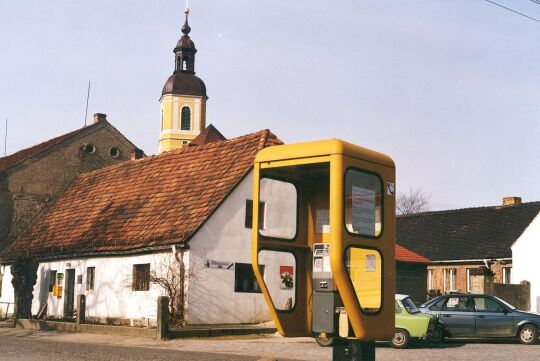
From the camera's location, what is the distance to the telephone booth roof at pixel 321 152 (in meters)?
7.90

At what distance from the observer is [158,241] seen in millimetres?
24406

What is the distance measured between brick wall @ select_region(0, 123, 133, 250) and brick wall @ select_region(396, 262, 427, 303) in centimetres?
1716

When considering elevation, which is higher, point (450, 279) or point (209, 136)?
point (209, 136)

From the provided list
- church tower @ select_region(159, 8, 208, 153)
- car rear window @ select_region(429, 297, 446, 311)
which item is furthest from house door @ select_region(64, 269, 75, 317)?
church tower @ select_region(159, 8, 208, 153)

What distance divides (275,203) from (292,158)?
0.64m

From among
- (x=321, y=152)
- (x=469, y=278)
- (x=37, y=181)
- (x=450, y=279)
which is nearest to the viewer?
(x=321, y=152)

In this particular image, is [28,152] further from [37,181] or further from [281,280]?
[281,280]

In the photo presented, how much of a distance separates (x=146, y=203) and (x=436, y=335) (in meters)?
13.2

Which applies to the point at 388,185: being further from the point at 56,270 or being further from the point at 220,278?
the point at 56,270

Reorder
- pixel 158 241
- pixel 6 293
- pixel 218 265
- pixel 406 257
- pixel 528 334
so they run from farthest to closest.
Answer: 1. pixel 406 257
2. pixel 6 293
3. pixel 158 241
4. pixel 218 265
5. pixel 528 334

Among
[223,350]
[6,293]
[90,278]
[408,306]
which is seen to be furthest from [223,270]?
[6,293]

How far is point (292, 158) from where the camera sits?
841 cm

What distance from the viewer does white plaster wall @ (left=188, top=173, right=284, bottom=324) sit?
76.8 ft

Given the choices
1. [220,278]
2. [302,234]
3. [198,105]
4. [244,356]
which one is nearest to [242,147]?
[220,278]
